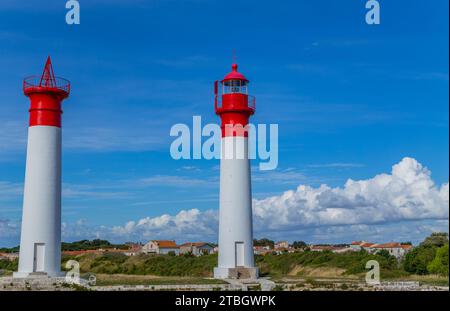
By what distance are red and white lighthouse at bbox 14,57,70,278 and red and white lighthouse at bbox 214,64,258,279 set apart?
353 inches

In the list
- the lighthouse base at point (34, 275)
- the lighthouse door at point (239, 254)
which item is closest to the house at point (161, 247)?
the lighthouse door at point (239, 254)

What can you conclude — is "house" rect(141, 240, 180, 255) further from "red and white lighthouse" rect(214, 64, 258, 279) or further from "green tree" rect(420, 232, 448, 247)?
"red and white lighthouse" rect(214, 64, 258, 279)

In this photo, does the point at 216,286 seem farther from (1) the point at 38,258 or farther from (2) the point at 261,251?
(2) the point at 261,251

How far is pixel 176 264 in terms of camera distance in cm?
4706

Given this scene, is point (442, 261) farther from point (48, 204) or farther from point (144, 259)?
point (48, 204)

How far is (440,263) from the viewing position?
138ft

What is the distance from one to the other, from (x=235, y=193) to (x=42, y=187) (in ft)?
34.1

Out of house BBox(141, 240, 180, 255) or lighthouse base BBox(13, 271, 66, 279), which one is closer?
lighthouse base BBox(13, 271, 66, 279)

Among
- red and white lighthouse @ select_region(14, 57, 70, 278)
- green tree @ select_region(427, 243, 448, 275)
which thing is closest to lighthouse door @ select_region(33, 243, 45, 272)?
red and white lighthouse @ select_region(14, 57, 70, 278)

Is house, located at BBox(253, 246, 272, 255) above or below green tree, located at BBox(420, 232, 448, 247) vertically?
below

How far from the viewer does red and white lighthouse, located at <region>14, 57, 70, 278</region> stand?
31.2 meters

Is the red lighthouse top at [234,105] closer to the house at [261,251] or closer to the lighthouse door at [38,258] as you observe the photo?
the lighthouse door at [38,258]
